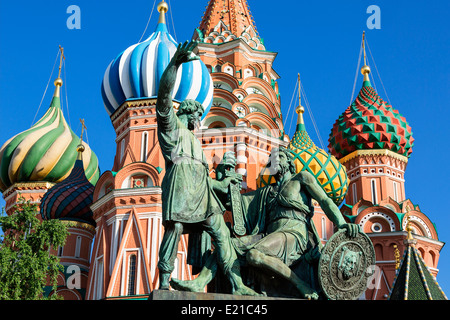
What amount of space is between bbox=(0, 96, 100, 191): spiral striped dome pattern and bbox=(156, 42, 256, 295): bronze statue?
23286mm

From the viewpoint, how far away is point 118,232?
20.1 m

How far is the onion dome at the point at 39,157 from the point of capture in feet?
93.5

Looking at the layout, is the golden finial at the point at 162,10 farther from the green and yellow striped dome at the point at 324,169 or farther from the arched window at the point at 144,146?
the green and yellow striped dome at the point at 324,169

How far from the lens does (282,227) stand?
6.26 metres

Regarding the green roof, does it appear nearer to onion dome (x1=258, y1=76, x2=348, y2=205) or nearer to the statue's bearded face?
onion dome (x1=258, y1=76, x2=348, y2=205)

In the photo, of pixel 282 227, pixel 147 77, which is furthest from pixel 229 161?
pixel 147 77

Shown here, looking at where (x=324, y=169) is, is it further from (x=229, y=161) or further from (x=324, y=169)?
(x=229, y=161)

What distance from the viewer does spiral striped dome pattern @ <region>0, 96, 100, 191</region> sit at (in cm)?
2850

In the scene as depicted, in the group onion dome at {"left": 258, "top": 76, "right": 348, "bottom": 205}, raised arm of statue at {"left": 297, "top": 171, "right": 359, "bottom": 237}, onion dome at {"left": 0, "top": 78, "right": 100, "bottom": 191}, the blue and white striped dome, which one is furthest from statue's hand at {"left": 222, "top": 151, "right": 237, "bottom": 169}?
onion dome at {"left": 0, "top": 78, "right": 100, "bottom": 191}

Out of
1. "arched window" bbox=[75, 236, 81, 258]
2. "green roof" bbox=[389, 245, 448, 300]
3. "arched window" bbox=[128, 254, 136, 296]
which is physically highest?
"arched window" bbox=[75, 236, 81, 258]

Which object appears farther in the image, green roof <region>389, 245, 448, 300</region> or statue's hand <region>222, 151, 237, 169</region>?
green roof <region>389, 245, 448, 300</region>
